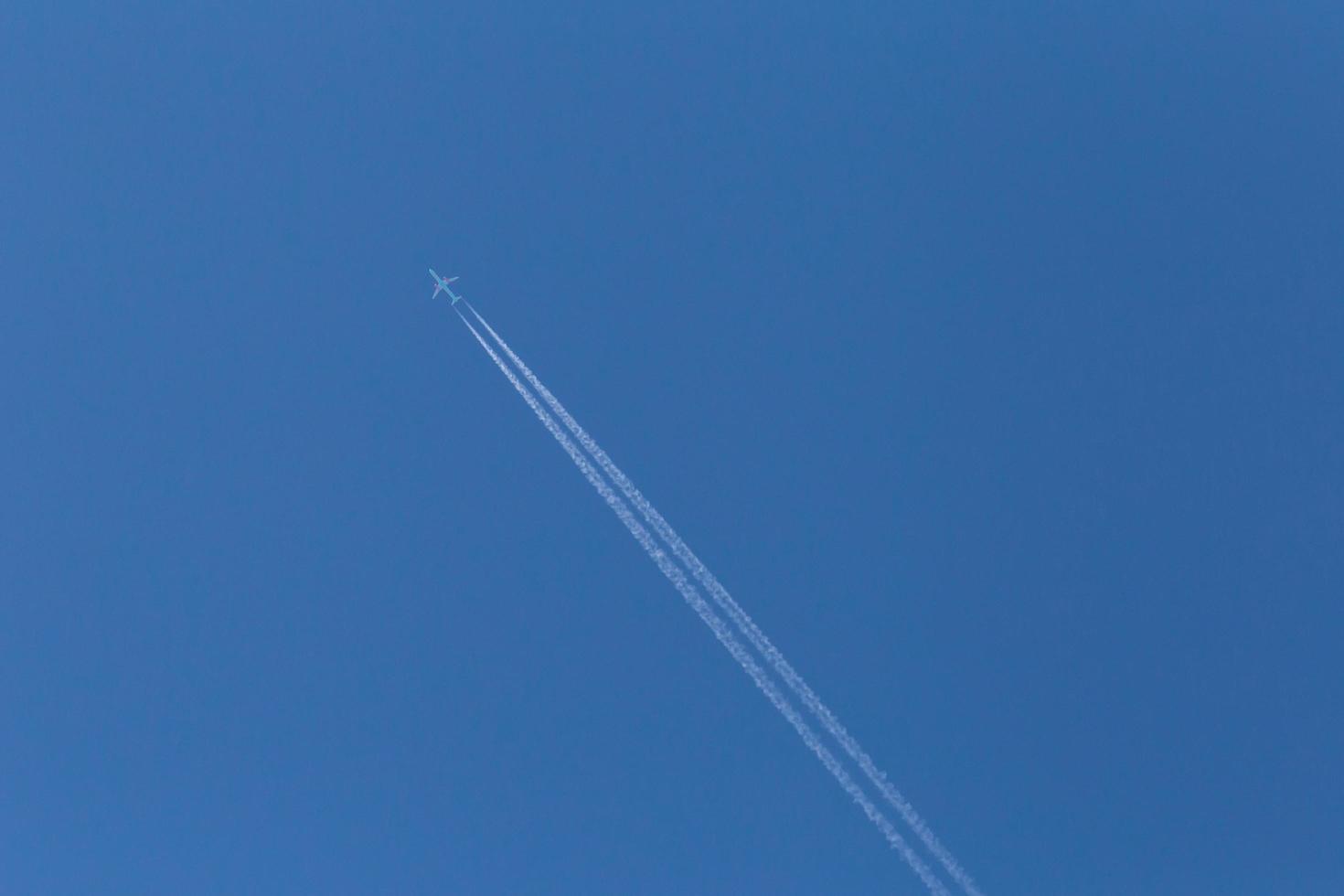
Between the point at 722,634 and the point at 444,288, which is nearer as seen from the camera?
the point at 722,634

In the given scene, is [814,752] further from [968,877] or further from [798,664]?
[968,877]

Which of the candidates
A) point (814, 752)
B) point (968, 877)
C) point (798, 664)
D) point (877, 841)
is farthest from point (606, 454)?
point (968, 877)

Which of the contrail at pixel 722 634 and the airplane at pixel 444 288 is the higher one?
the airplane at pixel 444 288

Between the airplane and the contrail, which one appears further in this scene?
the airplane

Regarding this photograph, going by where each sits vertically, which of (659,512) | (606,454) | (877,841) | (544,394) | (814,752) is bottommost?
(877,841)

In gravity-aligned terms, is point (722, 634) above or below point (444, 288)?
below

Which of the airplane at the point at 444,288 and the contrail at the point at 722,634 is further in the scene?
the airplane at the point at 444,288

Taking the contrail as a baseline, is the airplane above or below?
above

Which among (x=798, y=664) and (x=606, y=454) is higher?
(x=606, y=454)
